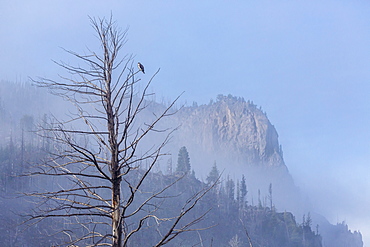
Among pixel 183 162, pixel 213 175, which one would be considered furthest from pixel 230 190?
pixel 183 162

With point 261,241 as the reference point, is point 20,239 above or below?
above

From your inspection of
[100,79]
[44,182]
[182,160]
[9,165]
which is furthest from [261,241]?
[100,79]

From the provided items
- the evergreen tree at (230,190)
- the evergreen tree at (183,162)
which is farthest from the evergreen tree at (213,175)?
the evergreen tree at (230,190)

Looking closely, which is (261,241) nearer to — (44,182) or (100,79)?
(44,182)

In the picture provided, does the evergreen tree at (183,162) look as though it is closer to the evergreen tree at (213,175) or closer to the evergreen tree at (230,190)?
the evergreen tree at (213,175)

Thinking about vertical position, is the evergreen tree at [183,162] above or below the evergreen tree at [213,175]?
above

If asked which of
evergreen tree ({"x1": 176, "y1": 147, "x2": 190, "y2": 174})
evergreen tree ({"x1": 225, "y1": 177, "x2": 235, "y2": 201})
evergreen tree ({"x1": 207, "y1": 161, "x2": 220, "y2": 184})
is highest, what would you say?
evergreen tree ({"x1": 176, "y1": 147, "x2": 190, "y2": 174})

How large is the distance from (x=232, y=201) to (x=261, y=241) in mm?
18436

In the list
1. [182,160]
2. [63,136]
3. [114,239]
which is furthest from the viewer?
[182,160]

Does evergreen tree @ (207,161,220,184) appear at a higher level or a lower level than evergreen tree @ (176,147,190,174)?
lower

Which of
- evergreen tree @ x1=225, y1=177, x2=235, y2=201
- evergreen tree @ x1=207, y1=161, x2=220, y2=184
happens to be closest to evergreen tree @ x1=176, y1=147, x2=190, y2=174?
evergreen tree @ x1=207, y1=161, x2=220, y2=184

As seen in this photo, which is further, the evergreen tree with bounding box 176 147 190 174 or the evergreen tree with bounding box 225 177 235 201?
the evergreen tree with bounding box 225 177 235 201

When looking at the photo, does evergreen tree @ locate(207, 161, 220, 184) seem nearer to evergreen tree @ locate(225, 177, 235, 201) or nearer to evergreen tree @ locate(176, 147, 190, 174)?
evergreen tree @ locate(176, 147, 190, 174)

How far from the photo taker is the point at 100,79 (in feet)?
22.9
